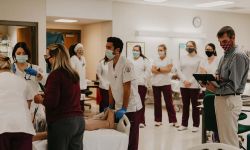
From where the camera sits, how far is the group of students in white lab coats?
19.0 ft

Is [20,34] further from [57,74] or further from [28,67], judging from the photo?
[57,74]

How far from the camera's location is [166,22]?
30.0ft

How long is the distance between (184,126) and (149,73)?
1135mm

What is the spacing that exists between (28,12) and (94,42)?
8.35 ft

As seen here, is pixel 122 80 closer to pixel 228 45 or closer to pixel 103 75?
pixel 228 45

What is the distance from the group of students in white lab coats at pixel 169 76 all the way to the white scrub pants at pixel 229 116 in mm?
2121

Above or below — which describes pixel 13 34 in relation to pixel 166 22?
below

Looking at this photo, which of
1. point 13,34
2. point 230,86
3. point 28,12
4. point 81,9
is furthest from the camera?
point 13,34

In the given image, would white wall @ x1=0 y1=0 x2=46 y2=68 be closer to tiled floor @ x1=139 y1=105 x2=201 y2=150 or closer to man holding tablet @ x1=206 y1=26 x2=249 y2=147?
tiled floor @ x1=139 y1=105 x2=201 y2=150

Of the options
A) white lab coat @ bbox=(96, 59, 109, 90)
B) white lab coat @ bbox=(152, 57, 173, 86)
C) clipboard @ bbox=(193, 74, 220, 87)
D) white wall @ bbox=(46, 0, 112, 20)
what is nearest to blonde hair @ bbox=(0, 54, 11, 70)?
clipboard @ bbox=(193, 74, 220, 87)

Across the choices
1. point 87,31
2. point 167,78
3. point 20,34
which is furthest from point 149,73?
point 87,31

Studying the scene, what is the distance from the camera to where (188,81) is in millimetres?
5770

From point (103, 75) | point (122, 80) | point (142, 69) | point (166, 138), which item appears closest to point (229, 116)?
point (122, 80)

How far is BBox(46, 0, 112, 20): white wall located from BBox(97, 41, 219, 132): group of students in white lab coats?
6.04 ft
